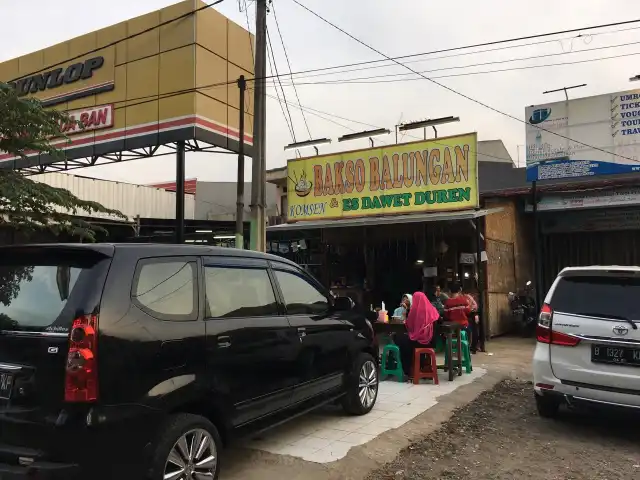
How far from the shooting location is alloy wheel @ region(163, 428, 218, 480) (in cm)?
338

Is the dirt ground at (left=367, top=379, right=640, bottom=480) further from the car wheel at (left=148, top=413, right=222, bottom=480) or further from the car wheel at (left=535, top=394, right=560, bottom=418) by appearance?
the car wheel at (left=148, top=413, right=222, bottom=480)

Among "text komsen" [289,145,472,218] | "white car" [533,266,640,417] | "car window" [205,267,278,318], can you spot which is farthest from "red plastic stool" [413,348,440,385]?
"text komsen" [289,145,472,218]

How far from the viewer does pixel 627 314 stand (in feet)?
16.5

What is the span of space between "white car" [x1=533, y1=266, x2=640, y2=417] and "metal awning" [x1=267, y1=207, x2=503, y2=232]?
568 cm

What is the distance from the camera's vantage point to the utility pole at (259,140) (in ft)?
34.5

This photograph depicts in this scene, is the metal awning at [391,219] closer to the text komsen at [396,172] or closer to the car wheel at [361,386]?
the text komsen at [396,172]

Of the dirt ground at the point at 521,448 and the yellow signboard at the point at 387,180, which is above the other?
the yellow signboard at the point at 387,180

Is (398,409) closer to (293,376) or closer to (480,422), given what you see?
(480,422)

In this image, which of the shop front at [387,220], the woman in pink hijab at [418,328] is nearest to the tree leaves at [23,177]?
the woman in pink hijab at [418,328]

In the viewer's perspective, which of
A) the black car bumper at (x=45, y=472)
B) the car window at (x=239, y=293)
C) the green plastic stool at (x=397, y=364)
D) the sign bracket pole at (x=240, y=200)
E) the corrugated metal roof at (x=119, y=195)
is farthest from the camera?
the corrugated metal roof at (x=119, y=195)

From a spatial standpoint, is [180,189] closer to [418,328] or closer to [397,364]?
[397,364]

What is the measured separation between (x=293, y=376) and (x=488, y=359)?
21.5 ft

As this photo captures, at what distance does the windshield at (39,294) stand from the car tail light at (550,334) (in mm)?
4320

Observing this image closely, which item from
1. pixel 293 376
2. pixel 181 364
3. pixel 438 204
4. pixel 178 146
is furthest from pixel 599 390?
pixel 178 146
